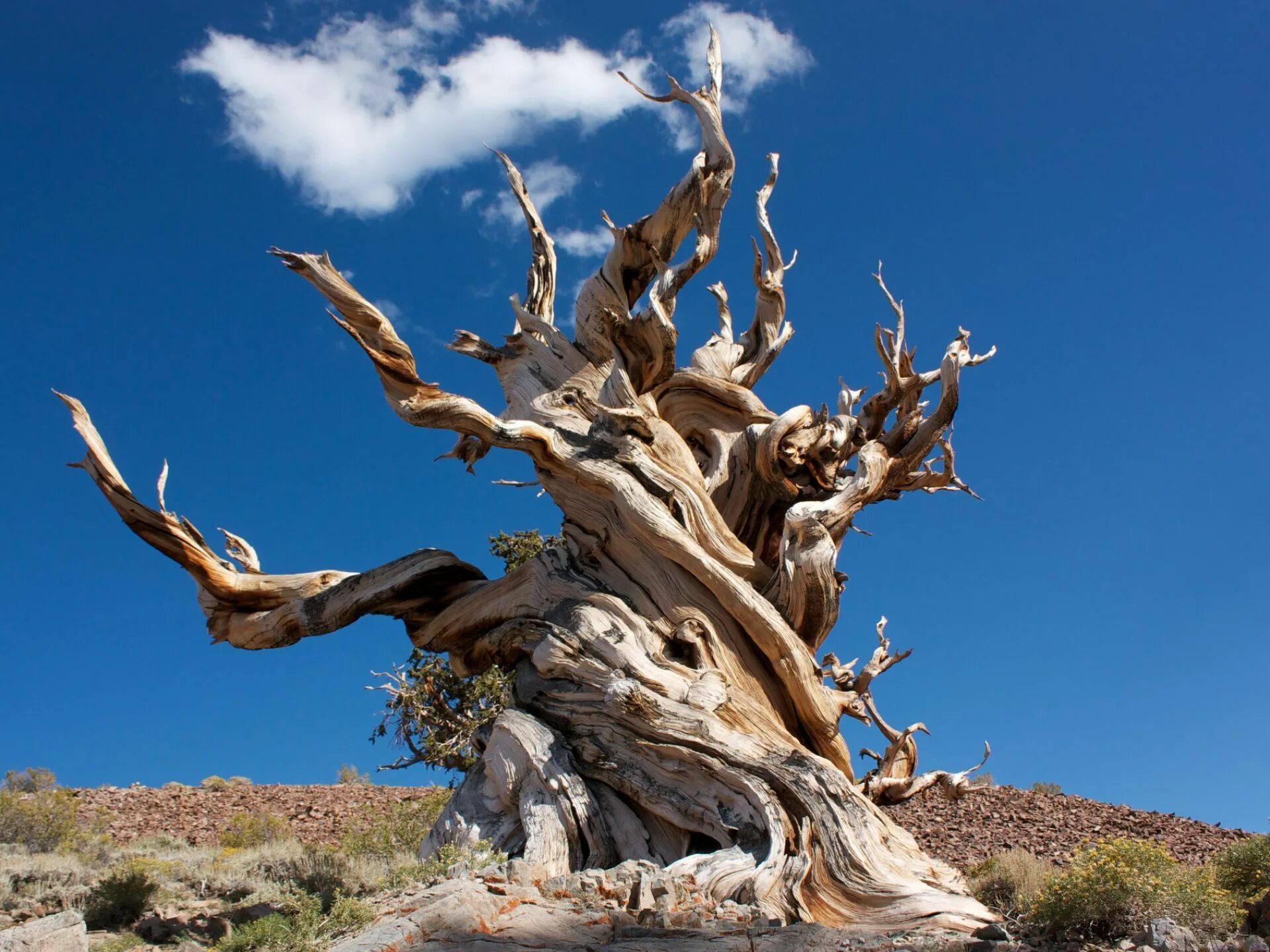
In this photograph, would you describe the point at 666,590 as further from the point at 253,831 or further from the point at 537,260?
the point at 253,831

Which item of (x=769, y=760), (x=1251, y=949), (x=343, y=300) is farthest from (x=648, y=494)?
(x=1251, y=949)

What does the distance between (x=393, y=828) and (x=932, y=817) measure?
17.5 ft

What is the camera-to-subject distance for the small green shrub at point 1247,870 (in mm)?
6395

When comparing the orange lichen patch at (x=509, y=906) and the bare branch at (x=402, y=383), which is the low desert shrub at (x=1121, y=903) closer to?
the orange lichen patch at (x=509, y=906)

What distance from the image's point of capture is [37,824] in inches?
441

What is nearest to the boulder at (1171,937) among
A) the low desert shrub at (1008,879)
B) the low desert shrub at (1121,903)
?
the low desert shrub at (1121,903)

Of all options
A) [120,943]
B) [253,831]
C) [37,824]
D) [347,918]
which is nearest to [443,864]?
[347,918]

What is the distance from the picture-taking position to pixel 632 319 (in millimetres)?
8188

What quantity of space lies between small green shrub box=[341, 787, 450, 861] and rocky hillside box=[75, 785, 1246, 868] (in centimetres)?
51

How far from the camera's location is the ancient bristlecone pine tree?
5883mm

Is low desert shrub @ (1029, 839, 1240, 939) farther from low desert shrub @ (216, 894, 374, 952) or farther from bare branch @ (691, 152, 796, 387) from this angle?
bare branch @ (691, 152, 796, 387)

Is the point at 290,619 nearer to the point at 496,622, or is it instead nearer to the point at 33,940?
the point at 496,622

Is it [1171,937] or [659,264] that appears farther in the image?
[659,264]

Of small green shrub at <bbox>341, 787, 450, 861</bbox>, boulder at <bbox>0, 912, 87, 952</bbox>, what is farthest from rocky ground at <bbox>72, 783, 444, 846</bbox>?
boulder at <bbox>0, 912, 87, 952</bbox>
